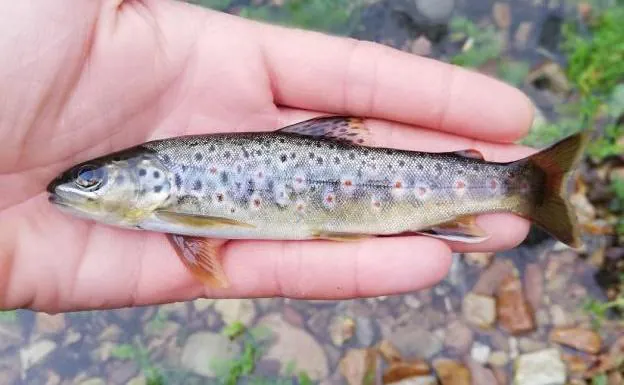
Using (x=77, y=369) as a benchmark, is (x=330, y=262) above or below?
above

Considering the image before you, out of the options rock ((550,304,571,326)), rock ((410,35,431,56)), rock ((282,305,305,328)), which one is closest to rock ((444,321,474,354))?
rock ((550,304,571,326))

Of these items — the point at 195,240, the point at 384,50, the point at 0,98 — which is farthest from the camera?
the point at 384,50

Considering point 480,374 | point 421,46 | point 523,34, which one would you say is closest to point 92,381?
point 480,374

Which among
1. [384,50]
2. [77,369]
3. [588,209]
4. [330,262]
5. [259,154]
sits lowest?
[77,369]

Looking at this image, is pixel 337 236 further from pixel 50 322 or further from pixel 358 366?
pixel 50 322

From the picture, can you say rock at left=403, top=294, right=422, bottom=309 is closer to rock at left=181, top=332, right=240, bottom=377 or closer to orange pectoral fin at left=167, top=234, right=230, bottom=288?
rock at left=181, top=332, right=240, bottom=377

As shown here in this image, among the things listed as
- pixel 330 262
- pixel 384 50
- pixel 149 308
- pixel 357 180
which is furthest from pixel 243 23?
pixel 149 308

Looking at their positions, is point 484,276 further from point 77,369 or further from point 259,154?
point 77,369
